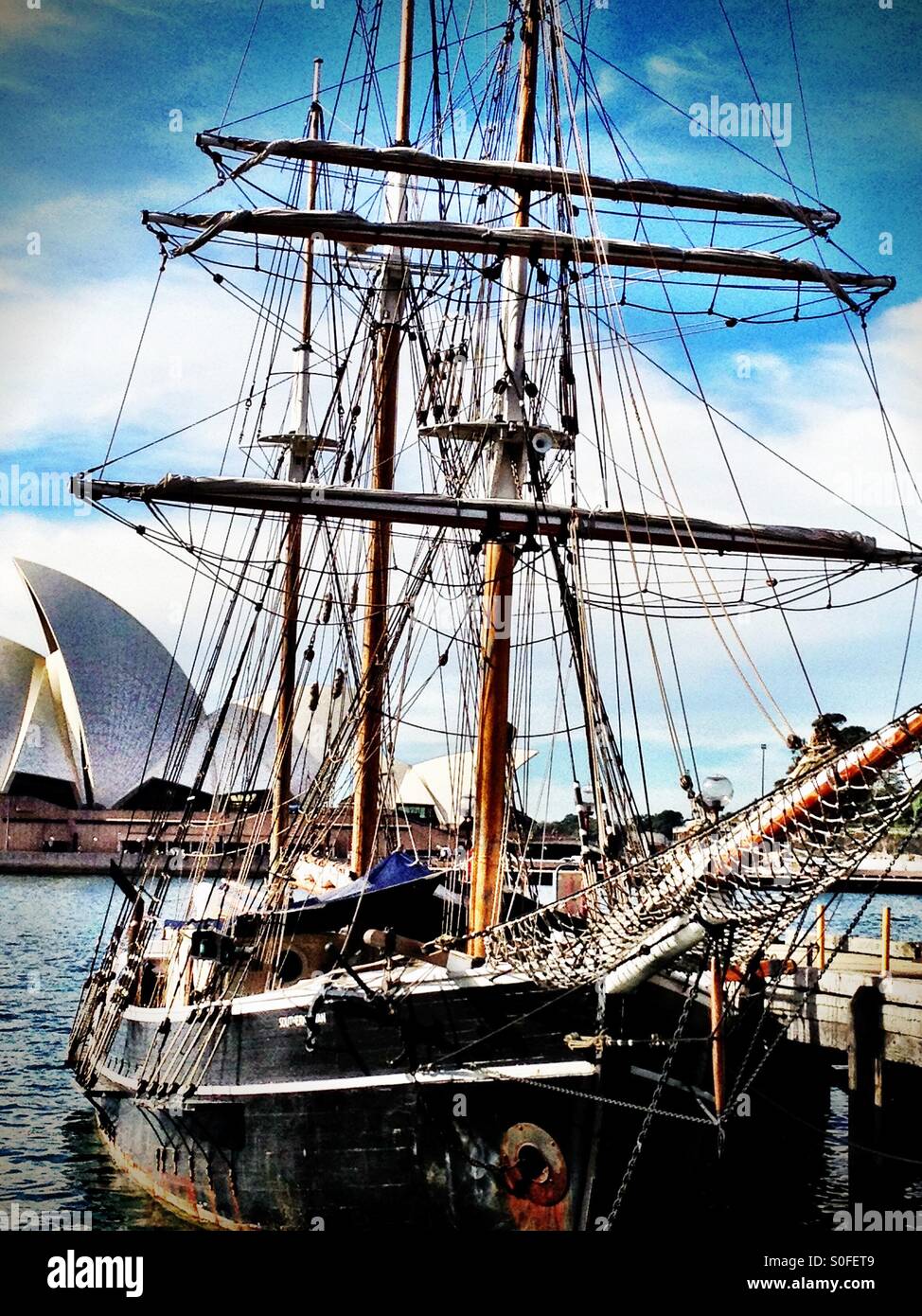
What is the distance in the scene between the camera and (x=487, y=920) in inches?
474

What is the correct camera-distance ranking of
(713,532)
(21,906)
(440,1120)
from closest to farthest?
(440,1120)
(713,532)
(21,906)

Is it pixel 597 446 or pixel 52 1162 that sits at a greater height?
pixel 597 446

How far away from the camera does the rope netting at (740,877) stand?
8.41 metres

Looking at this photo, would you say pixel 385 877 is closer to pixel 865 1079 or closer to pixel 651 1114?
pixel 651 1114

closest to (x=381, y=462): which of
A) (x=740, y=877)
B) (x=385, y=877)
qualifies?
(x=385, y=877)

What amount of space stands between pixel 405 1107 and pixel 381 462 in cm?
937

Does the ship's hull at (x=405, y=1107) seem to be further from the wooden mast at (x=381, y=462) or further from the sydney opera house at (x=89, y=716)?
the sydney opera house at (x=89, y=716)

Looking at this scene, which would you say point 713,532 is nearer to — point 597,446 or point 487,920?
point 597,446

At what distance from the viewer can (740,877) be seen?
912 centimetres

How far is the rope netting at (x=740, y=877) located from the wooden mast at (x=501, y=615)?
863 mm
